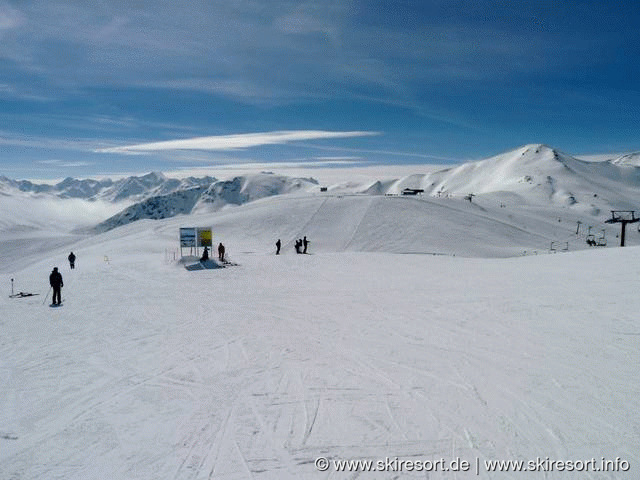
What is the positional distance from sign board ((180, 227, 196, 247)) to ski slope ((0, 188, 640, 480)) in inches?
436

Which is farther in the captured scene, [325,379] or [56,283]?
[56,283]

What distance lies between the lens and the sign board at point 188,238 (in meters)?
33.8

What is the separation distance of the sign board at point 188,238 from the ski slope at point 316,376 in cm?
1109

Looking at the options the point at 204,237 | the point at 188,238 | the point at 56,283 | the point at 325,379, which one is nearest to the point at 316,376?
the point at 325,379

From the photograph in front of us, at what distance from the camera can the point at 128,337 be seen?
13023 mm

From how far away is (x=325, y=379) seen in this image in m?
9.34

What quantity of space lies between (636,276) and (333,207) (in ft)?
154

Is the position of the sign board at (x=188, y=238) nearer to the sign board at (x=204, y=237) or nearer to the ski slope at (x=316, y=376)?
the sign board at (x=204, y=237)

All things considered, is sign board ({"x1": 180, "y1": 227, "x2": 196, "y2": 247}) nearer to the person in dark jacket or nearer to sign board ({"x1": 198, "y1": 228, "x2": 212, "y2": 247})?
sign board ({"x1": 198, "y1": 228, "x2": 212, "y2": 247})

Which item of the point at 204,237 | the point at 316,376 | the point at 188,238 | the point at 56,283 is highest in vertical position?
the point at 204,237

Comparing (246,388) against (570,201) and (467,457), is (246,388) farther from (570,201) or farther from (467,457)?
(570,201)

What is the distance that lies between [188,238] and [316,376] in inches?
1062

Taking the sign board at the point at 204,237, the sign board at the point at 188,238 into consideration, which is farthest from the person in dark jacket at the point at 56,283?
the sign board at the point at 204,237

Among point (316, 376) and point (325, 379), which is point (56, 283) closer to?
point (316, 376)
